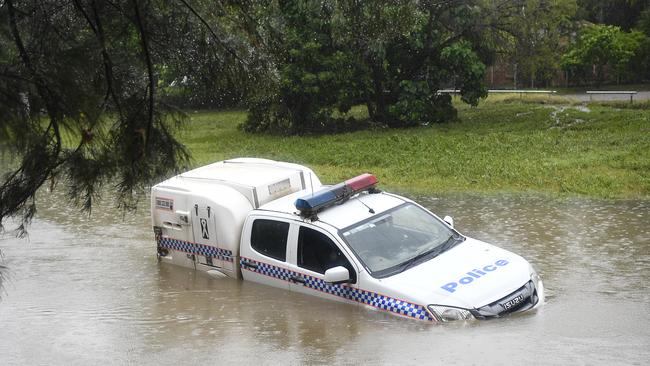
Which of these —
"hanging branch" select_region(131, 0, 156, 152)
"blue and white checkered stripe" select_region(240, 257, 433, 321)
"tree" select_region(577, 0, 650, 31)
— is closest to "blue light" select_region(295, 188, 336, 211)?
"blue and white checkered stripe" select_region(240, 257, 433, 321)

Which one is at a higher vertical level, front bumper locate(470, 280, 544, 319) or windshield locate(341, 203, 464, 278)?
windshield locate(341, 203, 464, 278)

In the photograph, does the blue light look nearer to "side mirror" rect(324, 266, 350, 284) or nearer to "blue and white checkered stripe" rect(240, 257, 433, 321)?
"blue and white checkered stripe" rect(240, 257, 433, 321)

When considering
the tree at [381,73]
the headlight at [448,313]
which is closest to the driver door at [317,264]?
the headlight at [448,313]

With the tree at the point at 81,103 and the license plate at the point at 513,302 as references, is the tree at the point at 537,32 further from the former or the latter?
the tree at the point at 81,103

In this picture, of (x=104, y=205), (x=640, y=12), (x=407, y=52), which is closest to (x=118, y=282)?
(x=104, y=205)

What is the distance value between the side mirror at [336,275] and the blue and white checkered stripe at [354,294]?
8.8 inches

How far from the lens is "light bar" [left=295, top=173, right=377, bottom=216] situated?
1007 cm

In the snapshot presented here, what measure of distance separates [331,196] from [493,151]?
10.9m

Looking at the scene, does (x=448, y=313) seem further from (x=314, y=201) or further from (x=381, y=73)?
(x=381, y=73)

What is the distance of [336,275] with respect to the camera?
9.28m

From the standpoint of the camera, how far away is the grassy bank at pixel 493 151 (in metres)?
17.2

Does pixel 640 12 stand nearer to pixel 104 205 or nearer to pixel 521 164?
pixel 521 164

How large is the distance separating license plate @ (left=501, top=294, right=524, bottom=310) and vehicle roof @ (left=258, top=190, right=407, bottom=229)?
6.41 feet

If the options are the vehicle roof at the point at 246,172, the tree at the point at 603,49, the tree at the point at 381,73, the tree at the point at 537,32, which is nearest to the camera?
the vehicle roof at the point at 246,172
